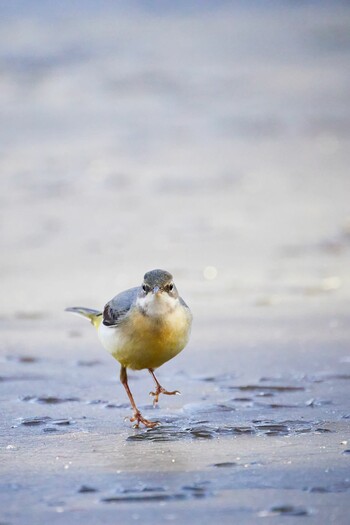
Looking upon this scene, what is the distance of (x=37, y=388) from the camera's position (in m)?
6.72

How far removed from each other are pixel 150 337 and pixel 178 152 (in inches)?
427

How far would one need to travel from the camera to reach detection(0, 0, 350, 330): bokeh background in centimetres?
1052

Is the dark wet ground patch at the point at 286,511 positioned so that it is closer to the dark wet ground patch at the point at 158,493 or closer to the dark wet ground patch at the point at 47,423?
the dark wet ground patch at the point at 158,493

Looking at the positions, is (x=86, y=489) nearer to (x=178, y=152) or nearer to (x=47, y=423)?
(x=47, y=423)

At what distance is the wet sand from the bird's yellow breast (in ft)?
0.97

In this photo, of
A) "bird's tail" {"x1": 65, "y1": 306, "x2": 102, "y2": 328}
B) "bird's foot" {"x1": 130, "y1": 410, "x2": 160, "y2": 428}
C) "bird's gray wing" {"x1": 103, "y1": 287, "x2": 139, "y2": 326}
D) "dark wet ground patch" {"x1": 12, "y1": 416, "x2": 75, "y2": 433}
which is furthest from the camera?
"bird's tail" {"x1": 65, "y1": 306, "x2": 102, "y2": 328}

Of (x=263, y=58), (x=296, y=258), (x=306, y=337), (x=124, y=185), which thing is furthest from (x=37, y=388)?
(x=263, y=58)

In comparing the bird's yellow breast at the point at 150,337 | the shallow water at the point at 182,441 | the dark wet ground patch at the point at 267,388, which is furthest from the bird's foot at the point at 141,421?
the dark wet ground patch at the point at 267,388

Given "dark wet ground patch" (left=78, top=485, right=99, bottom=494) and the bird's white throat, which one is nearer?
"dark wet ground patch" (left=78, top=485, right=99, bottom=494)

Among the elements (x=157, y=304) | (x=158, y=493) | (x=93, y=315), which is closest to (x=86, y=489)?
(x=158, y=493)

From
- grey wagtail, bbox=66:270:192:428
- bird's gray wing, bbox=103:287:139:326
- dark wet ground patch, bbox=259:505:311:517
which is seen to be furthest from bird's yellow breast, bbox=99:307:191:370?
dark wet ground patch, bbox=259:505:311:517

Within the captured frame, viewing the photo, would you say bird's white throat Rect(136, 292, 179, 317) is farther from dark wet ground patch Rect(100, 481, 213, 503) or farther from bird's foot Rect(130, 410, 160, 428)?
dark wet ground patch Rect(100, 481, 213, 503)

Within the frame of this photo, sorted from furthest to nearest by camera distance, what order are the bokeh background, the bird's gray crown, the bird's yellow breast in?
the bokeh background
the bird's gray crown
the bird's yellow breast

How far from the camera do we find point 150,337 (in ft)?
20.2
